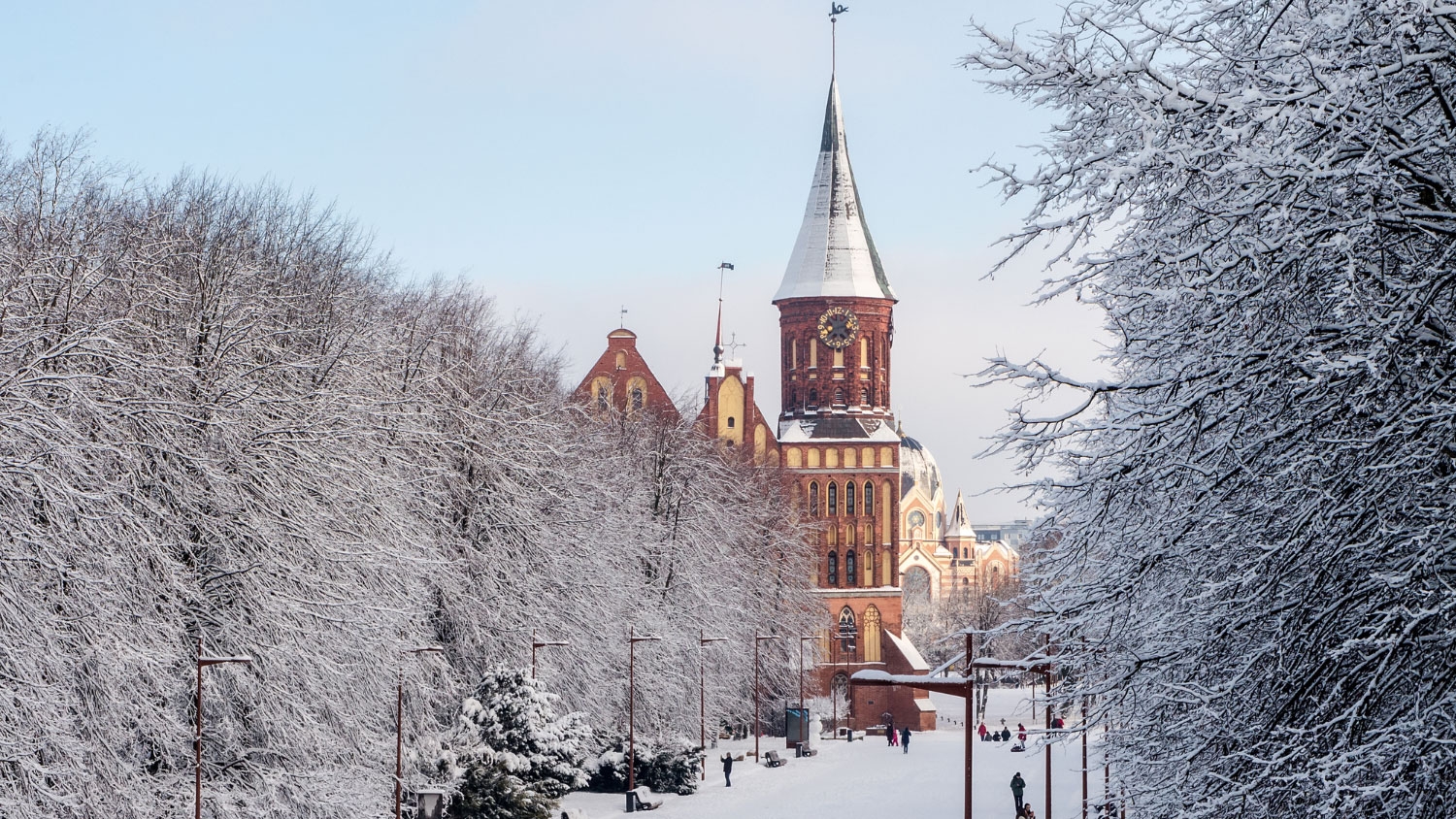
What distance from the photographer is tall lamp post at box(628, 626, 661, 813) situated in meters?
39.9

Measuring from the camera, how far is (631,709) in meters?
40.8

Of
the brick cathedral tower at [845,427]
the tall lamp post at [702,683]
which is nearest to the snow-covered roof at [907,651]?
the brick cathedral tower at [845,427]

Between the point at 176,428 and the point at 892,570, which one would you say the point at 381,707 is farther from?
the point at 892,570

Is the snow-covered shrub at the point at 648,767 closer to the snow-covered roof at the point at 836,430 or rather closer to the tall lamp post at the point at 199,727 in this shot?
the tall lamp post at the point at 199,727

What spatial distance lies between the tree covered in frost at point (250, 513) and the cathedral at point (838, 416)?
126 ft

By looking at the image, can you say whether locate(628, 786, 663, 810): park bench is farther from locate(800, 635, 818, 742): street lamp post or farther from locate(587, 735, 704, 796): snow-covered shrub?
locate(800, 635, 818, 742): street lamp post

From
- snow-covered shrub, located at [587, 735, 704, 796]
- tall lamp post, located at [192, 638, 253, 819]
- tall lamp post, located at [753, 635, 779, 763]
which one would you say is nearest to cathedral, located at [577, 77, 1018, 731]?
tall lamp post, located at [753, 635, 779, 763]

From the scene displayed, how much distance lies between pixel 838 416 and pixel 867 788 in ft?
138

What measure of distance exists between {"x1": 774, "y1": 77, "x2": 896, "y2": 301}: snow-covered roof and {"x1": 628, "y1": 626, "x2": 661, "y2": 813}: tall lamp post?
47.0m

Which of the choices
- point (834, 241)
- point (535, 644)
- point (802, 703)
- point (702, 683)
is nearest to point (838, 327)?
point (834, 241)

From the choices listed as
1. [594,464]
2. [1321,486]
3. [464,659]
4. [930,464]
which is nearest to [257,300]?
[464,659]

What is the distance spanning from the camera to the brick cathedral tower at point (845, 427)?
274 ft

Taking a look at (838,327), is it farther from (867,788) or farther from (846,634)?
(867,788)

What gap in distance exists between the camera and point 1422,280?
747cm
